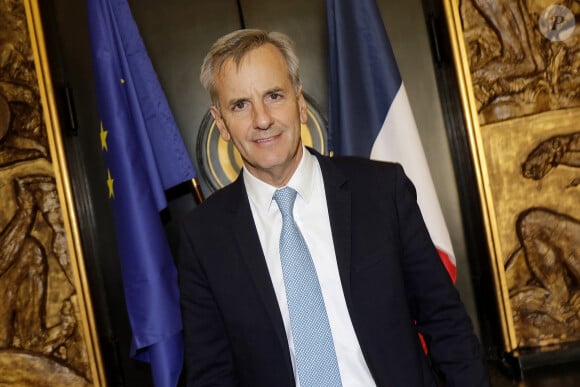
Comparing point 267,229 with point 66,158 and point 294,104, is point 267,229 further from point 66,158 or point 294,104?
point 66,158

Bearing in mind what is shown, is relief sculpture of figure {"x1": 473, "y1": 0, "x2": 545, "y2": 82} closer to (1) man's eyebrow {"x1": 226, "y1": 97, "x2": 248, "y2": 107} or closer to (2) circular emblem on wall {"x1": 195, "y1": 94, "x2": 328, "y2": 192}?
(2) circular emblem on wall {"x1": 195, "y1": 94, "x2": 328, "y2": 192}

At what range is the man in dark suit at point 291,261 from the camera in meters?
1.70

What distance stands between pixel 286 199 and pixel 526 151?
2.09 m

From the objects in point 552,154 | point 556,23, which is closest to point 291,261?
point 552,154

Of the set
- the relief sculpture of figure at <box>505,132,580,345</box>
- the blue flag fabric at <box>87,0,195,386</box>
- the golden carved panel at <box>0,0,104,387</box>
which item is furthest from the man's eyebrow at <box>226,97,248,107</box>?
the relief sculpture of figure at <box>505,132,580,345</box>

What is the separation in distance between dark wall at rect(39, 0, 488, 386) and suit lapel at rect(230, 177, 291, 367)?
5.95ft

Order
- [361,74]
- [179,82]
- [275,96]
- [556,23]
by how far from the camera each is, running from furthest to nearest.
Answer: [179,82] → [556,23] → [361,74] → [275,96]

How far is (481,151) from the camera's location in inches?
137

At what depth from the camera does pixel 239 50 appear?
175 cm

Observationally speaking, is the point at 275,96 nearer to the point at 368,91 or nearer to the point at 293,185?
the point at 293,185

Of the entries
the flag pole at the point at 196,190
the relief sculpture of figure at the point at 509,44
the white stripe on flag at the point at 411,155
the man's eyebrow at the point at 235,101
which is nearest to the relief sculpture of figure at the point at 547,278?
the white stripe on flag at the point at 411,155

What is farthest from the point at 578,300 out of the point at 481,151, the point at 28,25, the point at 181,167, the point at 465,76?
the point at 28,25

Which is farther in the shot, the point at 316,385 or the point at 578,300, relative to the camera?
the point at 578,300

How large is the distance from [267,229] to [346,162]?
276 millimetres
